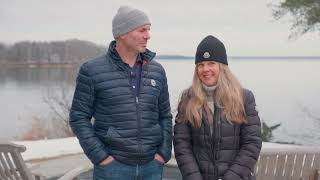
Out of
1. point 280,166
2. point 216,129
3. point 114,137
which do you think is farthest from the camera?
point 280,166

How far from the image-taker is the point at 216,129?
9.45 ft

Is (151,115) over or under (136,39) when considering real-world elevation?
under

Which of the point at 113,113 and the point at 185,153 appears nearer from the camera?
the point at 113,113

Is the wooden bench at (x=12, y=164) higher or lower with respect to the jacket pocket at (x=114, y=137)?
lower

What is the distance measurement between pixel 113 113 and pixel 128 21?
0.50 metres

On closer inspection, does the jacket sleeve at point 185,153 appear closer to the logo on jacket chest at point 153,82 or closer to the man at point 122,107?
the man at point 122,107

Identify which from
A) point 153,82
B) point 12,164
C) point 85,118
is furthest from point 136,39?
point 12,164

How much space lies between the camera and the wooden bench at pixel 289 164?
405 cm

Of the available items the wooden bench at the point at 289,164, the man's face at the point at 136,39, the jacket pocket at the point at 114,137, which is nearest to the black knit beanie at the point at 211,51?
the man's face at the point at 136,39

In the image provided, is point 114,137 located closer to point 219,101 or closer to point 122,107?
point 122,107

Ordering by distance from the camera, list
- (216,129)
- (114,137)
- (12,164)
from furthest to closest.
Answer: (12,164), (216,129), (114,137)

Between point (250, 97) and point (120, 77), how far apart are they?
2.50 feet

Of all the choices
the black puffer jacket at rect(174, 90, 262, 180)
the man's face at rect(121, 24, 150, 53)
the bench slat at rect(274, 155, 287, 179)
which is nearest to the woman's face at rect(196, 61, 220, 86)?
the black puffer jacket at rect(174, 90, 262, 180)

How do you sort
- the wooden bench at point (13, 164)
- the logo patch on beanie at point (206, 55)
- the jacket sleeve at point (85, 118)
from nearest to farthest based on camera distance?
the jacket sleeve at point (85, 118), the logo patch on beanie at point (206, 55), the wooden bench at point (13, 164)
